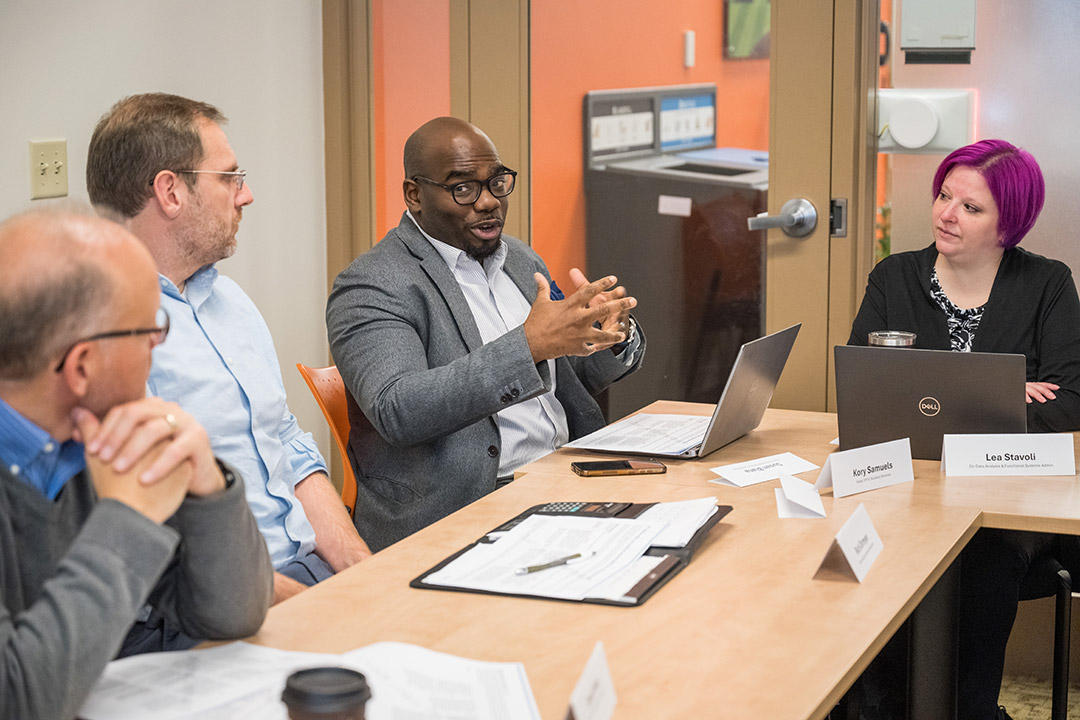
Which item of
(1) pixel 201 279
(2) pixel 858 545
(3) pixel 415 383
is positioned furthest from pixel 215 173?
(2) pixel 858 545

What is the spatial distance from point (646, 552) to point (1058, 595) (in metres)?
1.08

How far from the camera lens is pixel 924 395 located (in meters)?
2.08

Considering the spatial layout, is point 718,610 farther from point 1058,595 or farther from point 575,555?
point 1058,595

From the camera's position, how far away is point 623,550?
1580mm

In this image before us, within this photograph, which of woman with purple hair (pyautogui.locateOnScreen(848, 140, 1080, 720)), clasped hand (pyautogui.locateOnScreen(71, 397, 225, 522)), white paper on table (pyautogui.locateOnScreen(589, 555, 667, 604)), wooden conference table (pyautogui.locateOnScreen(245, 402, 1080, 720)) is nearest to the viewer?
clasped hand (pyautogui.locateOnScreen(71, 397, 225, 522))

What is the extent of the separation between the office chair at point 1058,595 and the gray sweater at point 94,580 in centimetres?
160

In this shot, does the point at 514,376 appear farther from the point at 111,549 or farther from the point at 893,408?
the point at 111,549

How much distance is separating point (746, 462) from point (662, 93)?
1.56 meters

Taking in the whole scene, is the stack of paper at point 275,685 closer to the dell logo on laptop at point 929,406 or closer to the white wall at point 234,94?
the dell logo on laptop at point 929,406

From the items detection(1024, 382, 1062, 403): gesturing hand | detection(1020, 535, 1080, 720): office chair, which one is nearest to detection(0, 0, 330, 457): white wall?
detection(1024, 382, 1062, 403): gesturing hand

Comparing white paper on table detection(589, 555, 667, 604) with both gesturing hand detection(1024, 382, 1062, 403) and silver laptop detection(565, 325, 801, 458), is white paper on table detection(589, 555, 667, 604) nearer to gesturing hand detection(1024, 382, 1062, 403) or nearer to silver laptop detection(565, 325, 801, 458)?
silver laptop detection(565, 325, 801, 458)

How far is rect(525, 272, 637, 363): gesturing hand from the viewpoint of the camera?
2104 millimetres

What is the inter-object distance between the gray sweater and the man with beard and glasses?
2.01 ft

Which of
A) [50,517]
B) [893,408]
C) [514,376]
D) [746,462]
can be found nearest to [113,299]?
[50,517]
